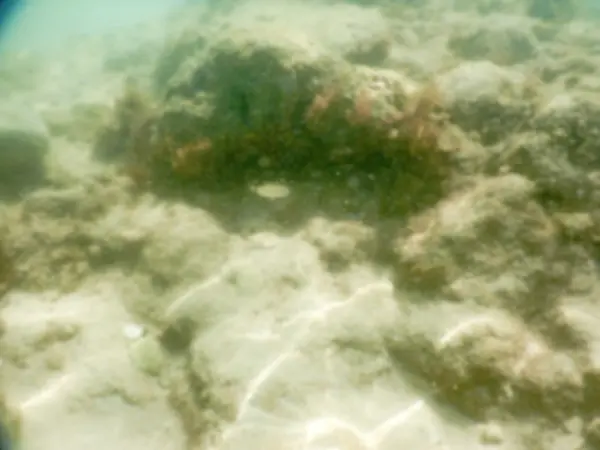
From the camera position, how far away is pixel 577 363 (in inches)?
108

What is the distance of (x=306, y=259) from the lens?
3473mm

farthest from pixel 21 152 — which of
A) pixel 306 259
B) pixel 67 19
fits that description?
pixel 67 19

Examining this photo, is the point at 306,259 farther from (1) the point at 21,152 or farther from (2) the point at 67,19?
(2) the point at 67,19

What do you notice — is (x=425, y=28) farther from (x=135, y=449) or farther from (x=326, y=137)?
(x=135, y=449)

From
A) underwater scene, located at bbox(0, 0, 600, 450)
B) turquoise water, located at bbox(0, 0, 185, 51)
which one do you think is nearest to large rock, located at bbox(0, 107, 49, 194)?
underwater scene, located at bbox(0, 0, 600, 450)

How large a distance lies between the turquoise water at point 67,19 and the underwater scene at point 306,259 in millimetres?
6640

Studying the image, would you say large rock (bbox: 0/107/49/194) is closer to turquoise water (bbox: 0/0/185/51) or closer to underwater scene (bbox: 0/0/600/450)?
underwater scene (bbox: 0/0/600/450)

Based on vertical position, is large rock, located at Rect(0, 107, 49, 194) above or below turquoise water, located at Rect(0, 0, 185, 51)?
above

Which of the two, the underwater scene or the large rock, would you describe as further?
the large rock

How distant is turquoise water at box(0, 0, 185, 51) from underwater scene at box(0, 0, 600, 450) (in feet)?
21.8

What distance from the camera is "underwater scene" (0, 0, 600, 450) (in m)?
2.75

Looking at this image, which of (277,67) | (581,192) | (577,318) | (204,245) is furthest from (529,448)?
(277,67)

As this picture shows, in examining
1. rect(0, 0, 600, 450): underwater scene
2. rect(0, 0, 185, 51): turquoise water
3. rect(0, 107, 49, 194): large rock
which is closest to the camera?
rect(0, 0, 600, 450): underwater scene

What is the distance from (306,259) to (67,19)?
13170 millimetres
